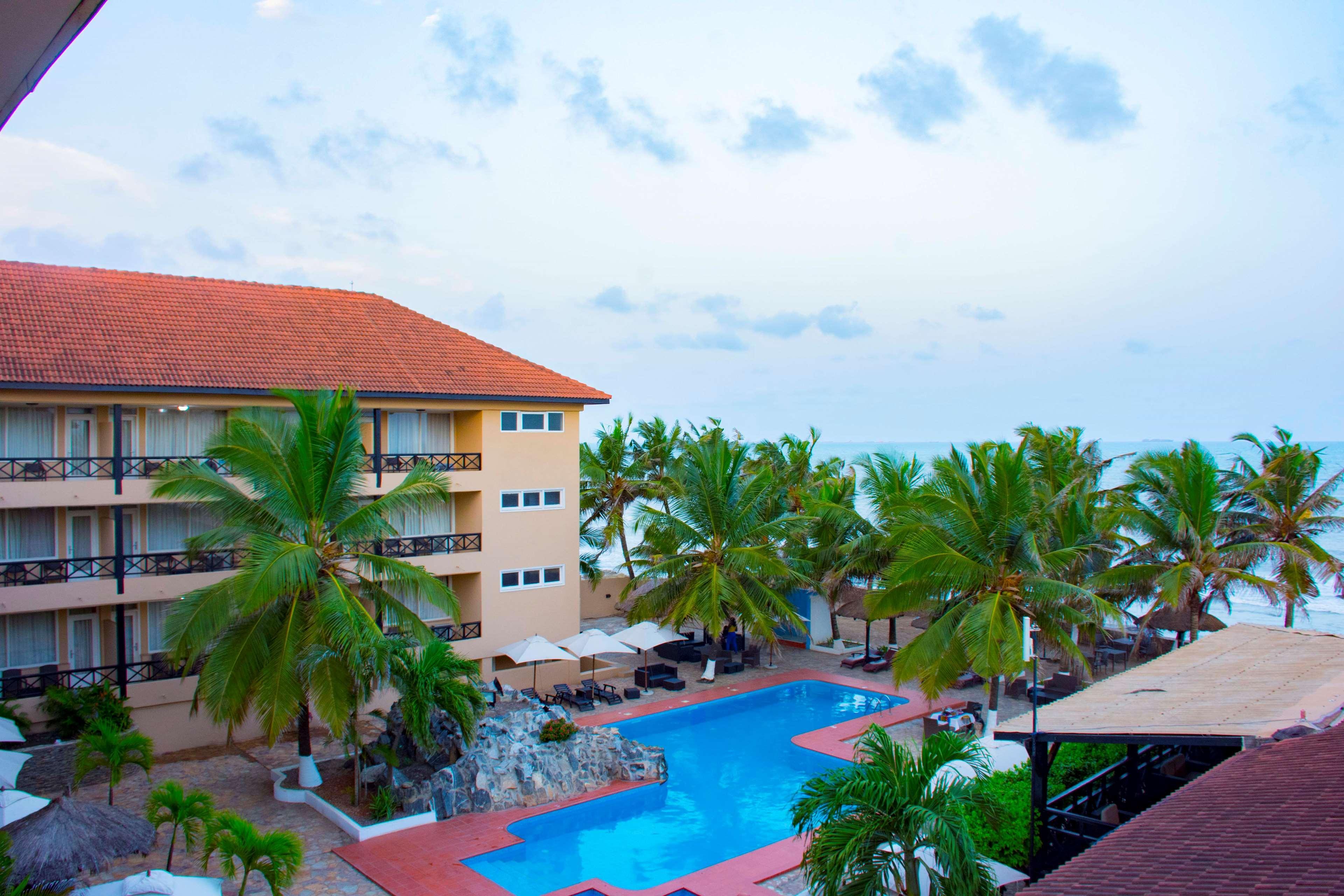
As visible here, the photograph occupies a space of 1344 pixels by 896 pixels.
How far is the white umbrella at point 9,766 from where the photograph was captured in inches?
542

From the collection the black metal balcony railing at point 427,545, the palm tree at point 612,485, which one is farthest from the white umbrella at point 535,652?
the palm tree at point 612,485

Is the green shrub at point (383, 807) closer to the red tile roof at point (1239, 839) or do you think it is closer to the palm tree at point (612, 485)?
the red tile roof at point (1239, 839)

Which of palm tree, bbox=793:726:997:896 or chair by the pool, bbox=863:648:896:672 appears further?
chair by the pool, bbox=863:648:896:672

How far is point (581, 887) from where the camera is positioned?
1430 cm

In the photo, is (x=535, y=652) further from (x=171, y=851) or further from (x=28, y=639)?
(x=28, y=639)

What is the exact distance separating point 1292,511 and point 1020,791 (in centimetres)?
1727

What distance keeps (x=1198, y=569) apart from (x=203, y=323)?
24936 mm

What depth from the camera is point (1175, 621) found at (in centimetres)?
2644

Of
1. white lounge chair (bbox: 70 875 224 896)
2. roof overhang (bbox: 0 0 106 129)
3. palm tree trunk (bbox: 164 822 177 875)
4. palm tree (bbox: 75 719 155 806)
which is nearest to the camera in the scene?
roof overhang (bbox: 0 0 106 129)

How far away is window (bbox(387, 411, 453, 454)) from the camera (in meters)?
24.3

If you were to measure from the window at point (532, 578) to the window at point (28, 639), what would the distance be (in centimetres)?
1000

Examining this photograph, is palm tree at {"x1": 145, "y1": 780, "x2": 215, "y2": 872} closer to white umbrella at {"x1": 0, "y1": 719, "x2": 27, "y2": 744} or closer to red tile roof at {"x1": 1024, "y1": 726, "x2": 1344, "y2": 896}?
white umbrella at {"x1": 0, "y1": 719, "x2": 27, "y2": 744}

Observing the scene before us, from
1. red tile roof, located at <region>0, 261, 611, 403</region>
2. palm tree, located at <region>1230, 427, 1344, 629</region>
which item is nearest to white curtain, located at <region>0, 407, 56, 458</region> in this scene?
red tile roof, located at <region>0, 261, 611, 403</region>

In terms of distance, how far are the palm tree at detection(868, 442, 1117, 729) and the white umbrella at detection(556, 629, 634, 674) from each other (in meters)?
7.80
